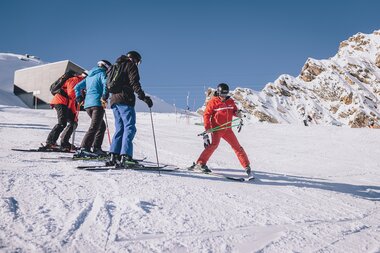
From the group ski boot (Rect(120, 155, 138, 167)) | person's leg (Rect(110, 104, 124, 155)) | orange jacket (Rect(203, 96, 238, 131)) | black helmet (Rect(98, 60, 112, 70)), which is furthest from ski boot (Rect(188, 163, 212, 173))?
black helmet (Rect(98, 60, 112, 70))

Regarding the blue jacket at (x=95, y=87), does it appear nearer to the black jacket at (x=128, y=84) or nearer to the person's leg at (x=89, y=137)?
the person's leg at (x=89, y=137)

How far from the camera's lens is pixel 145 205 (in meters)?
3.40

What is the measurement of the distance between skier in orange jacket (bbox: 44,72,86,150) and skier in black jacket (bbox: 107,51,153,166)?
253 centimetres

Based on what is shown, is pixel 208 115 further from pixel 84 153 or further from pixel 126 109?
pixel 84 153

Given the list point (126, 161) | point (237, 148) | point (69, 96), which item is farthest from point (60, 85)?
point (237, 148)

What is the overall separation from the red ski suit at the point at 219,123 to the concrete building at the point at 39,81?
1798 inches

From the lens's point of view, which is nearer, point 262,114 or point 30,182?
point 30,182

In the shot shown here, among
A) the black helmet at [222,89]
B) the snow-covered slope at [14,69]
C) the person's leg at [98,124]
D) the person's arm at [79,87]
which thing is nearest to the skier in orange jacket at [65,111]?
the person's arm at [79,87]

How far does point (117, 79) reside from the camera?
523 centimetres

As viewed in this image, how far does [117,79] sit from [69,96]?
9.17 feet

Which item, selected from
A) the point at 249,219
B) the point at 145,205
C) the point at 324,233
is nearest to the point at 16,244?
the point at 145,205

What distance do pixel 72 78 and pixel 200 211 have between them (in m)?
5.41

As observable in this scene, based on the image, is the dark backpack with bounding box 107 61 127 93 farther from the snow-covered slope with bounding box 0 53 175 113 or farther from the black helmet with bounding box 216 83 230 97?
the snow-covered slope with bounding box 0 53 175 113

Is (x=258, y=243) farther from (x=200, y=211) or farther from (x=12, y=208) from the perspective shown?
(x=12, y=208)
